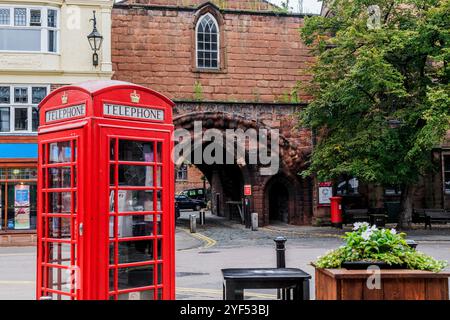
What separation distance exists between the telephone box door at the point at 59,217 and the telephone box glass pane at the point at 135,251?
479mm

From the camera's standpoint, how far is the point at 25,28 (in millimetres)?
22250

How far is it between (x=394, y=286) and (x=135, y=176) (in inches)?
105

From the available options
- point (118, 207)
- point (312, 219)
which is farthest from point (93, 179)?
point (312, 219)

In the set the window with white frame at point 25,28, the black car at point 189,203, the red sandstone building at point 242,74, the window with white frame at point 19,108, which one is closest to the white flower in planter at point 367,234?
the window with white frame at point 19,108

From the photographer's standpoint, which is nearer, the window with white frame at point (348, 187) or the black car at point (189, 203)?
the window with white frame at point (348, 187)

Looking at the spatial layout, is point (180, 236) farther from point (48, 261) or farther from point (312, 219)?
point (48, 261)

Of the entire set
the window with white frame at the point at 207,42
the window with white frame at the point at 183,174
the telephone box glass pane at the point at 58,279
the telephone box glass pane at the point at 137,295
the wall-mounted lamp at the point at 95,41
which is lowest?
the telephone box glass pane at the point at 137,295

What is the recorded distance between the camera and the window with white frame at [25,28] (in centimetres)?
2211

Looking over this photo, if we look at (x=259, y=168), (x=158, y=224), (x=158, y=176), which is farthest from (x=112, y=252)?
(x=259, y=168)

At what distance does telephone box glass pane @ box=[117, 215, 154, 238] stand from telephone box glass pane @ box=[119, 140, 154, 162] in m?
0.59

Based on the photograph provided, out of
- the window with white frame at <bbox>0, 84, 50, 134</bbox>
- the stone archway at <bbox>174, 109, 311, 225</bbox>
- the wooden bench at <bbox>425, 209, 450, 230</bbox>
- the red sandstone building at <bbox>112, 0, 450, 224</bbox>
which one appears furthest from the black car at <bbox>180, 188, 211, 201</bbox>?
the window with white frame at <bbox>0, 84, 50, 134</bbox>

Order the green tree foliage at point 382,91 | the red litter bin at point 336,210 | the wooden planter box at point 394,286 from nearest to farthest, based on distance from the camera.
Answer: the wooden planter box at point 394,286 → the green tree foliage at point 382,91 → the red litter bin at point 336,210

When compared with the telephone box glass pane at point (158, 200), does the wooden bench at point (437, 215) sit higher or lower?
lower

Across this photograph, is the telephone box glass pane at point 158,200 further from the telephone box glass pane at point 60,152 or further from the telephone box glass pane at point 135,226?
the telephone box glass pane at point 60,152
